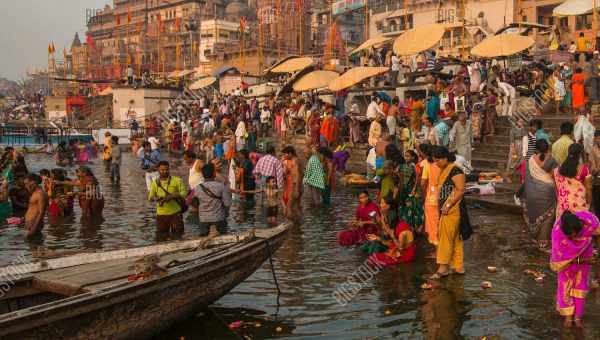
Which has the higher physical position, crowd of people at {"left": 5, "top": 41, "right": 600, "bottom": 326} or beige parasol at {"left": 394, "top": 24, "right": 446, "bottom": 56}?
beige parasol at {"left": 394, "top": 24, "right": 446, "bottom": 56}

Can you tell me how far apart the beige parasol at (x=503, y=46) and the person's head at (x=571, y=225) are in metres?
12.2

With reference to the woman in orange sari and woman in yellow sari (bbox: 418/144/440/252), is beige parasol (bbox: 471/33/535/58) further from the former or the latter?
woman in yellow sari (bbox: 418/144/440/252)

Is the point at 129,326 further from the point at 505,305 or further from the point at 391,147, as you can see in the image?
the point at 391,147

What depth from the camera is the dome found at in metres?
78.2

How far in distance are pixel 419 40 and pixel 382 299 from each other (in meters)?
13.5

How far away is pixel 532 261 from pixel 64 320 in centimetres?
624

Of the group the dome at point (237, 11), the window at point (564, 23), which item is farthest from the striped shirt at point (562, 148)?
the dome at point (237, 11)

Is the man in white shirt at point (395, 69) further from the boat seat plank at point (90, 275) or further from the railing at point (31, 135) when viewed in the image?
the railing at point (31, 135)

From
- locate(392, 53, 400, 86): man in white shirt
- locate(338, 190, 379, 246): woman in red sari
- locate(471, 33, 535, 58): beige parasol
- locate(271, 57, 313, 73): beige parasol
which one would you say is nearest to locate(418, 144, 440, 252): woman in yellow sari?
locate(338, 190, 379, 246): woman in red sari

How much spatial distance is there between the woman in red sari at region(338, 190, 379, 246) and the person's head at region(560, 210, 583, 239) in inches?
147

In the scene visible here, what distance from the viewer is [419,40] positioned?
62.3ft

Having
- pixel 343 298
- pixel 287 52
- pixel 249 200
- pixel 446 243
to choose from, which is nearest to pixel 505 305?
pixel 446 243

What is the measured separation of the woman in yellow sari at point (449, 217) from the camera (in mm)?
7281

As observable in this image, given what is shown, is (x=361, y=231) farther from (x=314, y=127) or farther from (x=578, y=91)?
(x=314, y=127)
